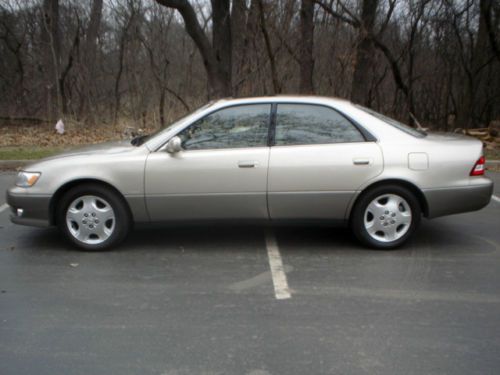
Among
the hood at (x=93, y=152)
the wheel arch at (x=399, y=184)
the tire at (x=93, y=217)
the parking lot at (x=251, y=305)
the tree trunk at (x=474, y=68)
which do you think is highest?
the tree trunk at (x=474, y=68)

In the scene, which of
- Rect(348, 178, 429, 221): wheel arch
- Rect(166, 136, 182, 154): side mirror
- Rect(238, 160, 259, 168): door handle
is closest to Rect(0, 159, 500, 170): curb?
Rect(348, 178, 429, 221): wheel arch

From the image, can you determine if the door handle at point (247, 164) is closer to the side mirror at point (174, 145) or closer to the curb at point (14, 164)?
the side mirror at point (174, 145)

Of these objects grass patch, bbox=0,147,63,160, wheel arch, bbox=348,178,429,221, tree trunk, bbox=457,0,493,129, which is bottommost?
wheel arch, bbox=348,178,429,221

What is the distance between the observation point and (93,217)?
16.3 ft

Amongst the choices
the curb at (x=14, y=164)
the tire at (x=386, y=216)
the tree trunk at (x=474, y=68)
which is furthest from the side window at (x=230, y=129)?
the tree trunk at (x=474, y=68)

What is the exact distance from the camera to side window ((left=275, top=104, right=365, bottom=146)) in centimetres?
497

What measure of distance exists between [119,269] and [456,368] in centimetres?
293

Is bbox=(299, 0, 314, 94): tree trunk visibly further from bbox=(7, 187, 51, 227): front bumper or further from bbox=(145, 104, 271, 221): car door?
bbox=(7, 187, 51, 227): front bumper

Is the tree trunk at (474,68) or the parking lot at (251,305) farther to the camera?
the tree trunk at (474,68)

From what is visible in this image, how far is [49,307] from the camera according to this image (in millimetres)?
3812

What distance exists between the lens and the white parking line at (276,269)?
4.05m

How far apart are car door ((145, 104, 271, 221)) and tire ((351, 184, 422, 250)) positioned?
97 centimetres

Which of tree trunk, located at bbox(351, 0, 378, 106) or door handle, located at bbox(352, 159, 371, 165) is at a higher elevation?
tree trunk, located at bbox(351, 0, 378, 106)

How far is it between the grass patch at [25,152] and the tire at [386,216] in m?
7.43
